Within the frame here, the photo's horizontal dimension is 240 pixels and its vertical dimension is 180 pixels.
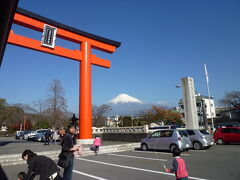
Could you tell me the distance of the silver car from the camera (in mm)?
12906

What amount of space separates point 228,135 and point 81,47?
1529cm

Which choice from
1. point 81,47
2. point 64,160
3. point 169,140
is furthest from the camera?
point 81,47

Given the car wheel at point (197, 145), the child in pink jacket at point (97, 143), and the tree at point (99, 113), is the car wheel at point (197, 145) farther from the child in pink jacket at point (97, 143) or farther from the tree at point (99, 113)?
the tree at point (99, 113)

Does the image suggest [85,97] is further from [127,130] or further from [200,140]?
[200,140]

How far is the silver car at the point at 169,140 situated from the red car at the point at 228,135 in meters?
5.91

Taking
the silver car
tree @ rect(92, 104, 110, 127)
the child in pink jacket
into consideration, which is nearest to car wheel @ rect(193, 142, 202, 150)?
the silver car

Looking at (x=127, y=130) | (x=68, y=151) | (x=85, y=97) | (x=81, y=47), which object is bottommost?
(x=68, y=151)

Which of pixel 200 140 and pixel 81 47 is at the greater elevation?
pixel 81 47

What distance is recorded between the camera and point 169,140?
43.7 ft

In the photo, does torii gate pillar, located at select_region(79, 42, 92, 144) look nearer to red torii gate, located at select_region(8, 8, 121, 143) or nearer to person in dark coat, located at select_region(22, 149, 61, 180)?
red torii gate, located at select_region(8, 8, 121, 143)

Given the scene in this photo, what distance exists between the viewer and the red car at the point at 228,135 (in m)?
16.9

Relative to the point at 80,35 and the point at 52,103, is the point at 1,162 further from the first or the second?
the point at 52,103

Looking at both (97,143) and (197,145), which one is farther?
(197,145)

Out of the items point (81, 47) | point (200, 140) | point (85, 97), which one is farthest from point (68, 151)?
point (81, 47)
